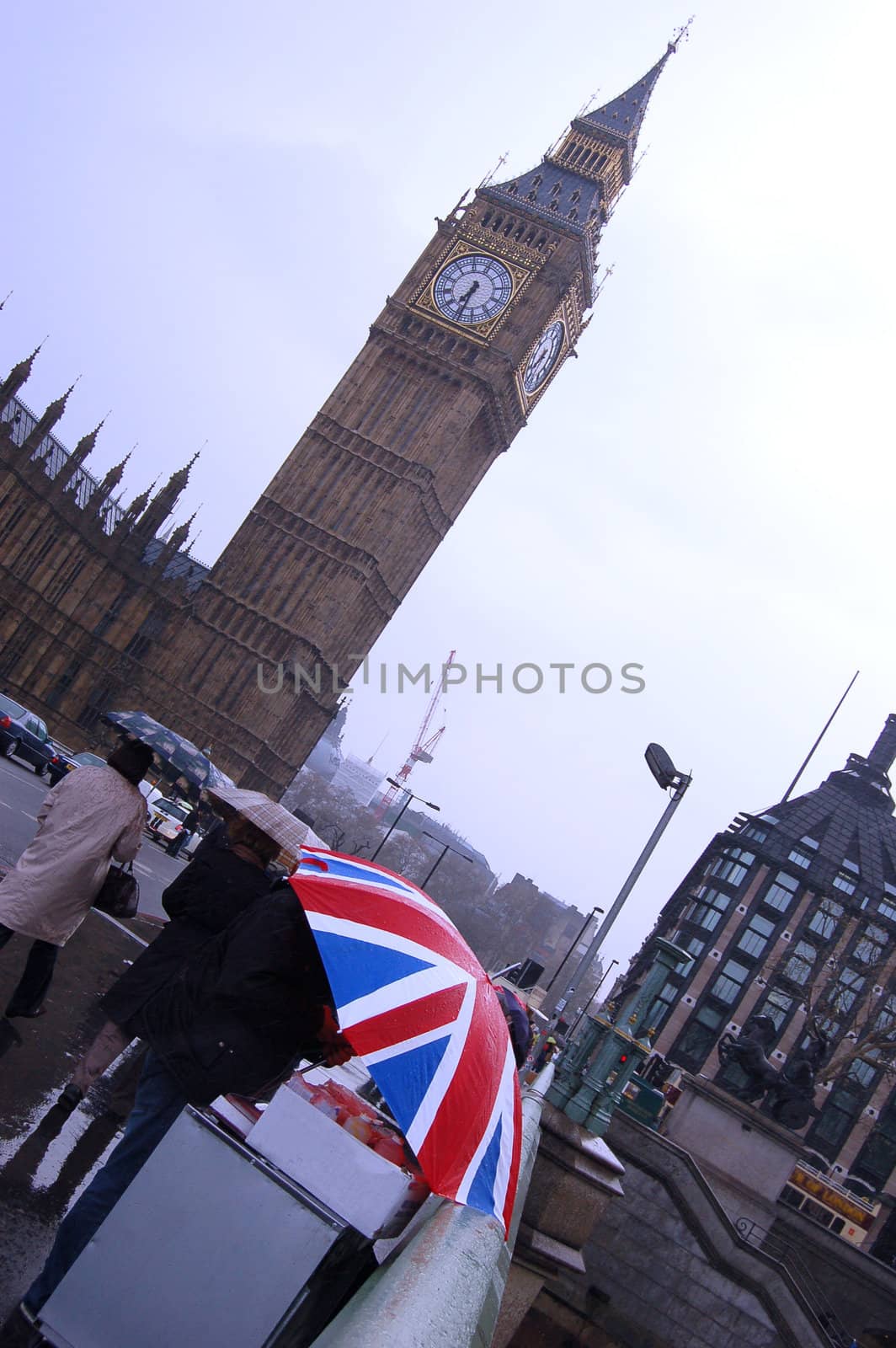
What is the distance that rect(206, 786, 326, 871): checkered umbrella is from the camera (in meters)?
5.29

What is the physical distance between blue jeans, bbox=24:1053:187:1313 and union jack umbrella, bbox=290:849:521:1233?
1064 mm

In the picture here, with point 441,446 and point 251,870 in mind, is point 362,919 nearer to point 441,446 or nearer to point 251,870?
point 251,870

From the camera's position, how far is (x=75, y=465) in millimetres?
52219

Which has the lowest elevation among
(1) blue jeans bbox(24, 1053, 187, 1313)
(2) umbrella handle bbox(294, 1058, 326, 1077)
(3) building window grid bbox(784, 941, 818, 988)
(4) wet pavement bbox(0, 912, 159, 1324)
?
(4) wet pavement bbox(0, 912, 159, 1324)

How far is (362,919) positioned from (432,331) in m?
60.5

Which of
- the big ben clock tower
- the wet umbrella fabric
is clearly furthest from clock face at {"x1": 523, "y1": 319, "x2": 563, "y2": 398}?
the wet umbrella fabric

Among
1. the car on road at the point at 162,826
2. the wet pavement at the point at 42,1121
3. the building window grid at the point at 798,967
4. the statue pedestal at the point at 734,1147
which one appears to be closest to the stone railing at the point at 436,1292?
the wet pavement at the point at 42,1121

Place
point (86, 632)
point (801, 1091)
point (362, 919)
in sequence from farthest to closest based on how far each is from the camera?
point (86, 632) < point (801, 1091) < point (362, 919)

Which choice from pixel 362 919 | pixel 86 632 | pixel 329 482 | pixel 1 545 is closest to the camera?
pixel 362 919

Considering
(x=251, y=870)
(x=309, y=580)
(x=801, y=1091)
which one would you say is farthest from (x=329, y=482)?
(x=251, y=870)

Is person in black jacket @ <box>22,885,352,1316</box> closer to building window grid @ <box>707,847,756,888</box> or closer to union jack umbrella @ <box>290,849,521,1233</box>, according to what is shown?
union jack umbrella @ <box>290,849,521,1233</box>

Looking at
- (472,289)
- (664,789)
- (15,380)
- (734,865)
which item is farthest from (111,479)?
(664,789)

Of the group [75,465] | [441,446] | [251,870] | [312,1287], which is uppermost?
[441,446]

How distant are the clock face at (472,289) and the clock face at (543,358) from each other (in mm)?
3779
